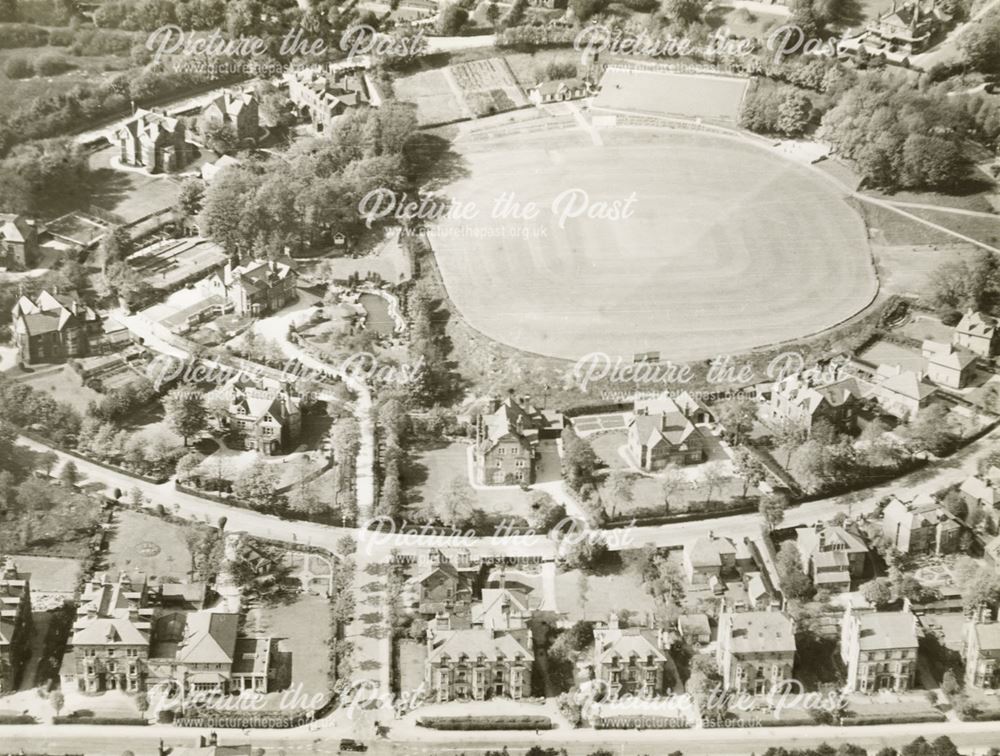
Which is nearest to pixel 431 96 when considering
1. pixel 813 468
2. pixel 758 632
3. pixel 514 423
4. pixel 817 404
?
pixel 514 423

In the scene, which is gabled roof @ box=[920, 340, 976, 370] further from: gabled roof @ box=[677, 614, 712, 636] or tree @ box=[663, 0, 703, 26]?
tree @ box=[663, 0, 703, 26]

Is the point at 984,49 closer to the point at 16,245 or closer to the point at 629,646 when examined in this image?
the point at 629,646

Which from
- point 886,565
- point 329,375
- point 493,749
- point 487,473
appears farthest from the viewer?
point 329,375

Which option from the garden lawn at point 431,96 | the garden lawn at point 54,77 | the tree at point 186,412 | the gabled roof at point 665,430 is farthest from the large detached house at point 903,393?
the garden lawn at point 54,77

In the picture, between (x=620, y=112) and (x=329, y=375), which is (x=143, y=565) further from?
(x=620, y=112)

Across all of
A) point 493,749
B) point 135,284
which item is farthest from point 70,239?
point 493,749
